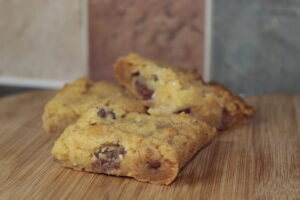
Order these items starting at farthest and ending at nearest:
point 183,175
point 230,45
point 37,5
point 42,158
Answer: point 37,5 < point 230,45 < point 42,158 < point 183,175

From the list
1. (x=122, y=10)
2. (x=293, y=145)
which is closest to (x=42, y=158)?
(x=293, y=145)

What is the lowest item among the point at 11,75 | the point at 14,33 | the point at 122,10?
the point at 11,75

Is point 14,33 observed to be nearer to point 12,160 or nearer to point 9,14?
point 9,14

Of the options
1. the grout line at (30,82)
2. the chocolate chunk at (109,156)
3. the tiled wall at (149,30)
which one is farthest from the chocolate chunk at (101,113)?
the grout line at (30,82)

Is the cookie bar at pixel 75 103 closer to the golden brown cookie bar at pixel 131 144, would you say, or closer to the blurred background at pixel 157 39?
the golden brown cookie bar at pixel 131 144

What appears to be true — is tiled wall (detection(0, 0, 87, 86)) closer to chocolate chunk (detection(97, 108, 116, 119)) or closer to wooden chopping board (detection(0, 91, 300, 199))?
wooden chopping board (detection(0, 91, 300, 199))

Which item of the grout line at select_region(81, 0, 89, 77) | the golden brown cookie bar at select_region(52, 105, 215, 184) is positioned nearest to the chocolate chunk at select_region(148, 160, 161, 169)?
the golden brown cookie bar at select_region(52, 105, 215, 184)
